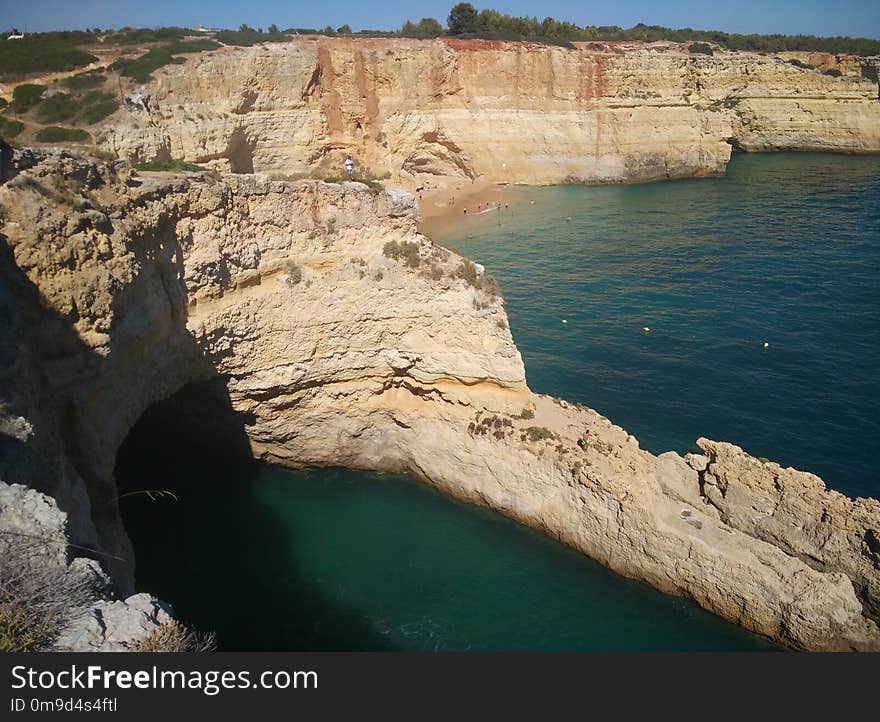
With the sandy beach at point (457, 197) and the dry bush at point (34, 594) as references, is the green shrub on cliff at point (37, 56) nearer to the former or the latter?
the sandy beach at point (457, 197)

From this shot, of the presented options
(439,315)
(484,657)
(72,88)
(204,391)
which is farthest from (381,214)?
(72,88)

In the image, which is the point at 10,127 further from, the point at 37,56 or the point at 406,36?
the point at 406,36

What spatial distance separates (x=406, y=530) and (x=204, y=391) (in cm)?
615

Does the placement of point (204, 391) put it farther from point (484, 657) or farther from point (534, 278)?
point (534, 278)

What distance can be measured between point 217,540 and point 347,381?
5.16m

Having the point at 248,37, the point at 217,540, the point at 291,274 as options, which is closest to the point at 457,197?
the point at 248,37

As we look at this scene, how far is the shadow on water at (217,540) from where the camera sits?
1413 centimetres

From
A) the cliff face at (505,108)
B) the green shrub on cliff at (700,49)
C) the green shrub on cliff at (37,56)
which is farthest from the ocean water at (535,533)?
the green shrub on cliff at (700,49)

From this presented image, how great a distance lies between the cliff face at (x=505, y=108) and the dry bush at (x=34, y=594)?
29.7 meters

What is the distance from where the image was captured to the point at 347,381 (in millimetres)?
17578

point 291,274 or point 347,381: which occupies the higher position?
point 291,274

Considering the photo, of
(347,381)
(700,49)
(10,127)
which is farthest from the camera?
(700,49)

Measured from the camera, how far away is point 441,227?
150 feet

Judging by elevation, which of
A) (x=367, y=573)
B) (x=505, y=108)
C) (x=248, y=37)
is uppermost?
(x=248, y=37)
